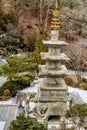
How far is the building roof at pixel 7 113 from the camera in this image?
16598mm

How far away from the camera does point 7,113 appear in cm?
1808

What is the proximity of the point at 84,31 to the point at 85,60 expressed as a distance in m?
7.14

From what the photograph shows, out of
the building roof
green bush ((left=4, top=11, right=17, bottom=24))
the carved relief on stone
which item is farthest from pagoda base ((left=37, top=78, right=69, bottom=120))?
green bush ((left=4, top=11, right=17, bottom=24))

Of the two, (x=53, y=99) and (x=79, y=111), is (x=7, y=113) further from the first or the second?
(x=79, y=111)

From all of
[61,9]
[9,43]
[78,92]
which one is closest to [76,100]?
[78,92]

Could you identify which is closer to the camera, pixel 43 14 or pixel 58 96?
pixel 58 96

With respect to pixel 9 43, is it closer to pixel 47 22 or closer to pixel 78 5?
pixel 47 22

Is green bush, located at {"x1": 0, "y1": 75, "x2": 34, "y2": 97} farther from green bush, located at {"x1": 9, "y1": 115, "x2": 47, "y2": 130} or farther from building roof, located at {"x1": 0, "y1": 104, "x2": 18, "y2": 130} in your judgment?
green bush, located at {"x1": 9, "y1": 115, "x2": 47, "y2": 130}

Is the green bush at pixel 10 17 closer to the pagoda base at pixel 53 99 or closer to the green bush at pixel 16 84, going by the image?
the green bush at pixel 16 84

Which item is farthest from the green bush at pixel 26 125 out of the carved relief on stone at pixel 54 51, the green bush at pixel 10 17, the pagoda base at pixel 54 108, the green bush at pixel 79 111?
the green bush at pixel 10 17

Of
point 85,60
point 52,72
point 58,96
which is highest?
point 52,72

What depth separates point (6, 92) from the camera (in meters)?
20.5

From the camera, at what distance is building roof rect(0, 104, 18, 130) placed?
54.5 ft

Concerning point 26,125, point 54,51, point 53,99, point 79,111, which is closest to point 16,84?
point 53,99
